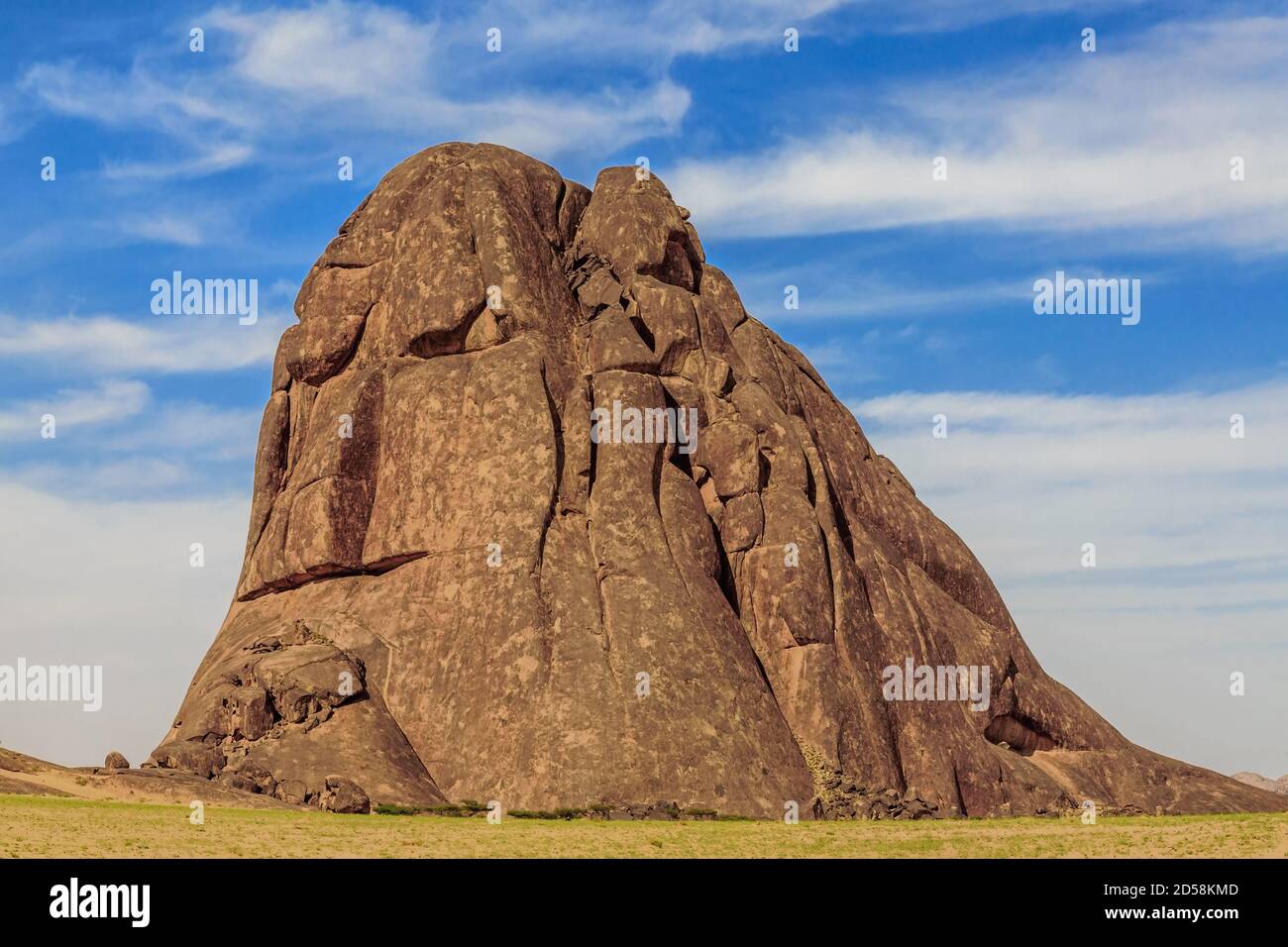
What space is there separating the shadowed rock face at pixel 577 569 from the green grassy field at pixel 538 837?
A: 10425mm

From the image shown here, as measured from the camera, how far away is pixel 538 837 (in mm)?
53531

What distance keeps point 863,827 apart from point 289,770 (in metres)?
24.2

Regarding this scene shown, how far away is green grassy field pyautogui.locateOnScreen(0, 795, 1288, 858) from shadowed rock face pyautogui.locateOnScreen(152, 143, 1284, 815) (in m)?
10.4

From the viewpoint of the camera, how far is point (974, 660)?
296ft

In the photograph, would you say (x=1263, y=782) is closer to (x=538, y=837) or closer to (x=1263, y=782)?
(x=1263, y=782)

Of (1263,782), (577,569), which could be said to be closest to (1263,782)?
(1263,782)

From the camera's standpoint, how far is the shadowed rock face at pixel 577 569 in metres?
71.1

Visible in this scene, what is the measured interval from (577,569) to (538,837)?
23729mm

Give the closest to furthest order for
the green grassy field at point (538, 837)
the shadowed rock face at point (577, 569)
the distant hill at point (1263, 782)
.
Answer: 1. the green grassy field at point (538, 837)
2. the shadowed rock face at point (577, 569)
3. the distant hill at point (1263, 782)

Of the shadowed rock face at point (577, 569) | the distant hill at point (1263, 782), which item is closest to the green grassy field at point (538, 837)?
the shadowed rock face at point (577, 569)

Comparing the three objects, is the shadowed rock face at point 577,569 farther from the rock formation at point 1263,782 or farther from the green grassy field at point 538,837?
the rock formation at point 1263,782
